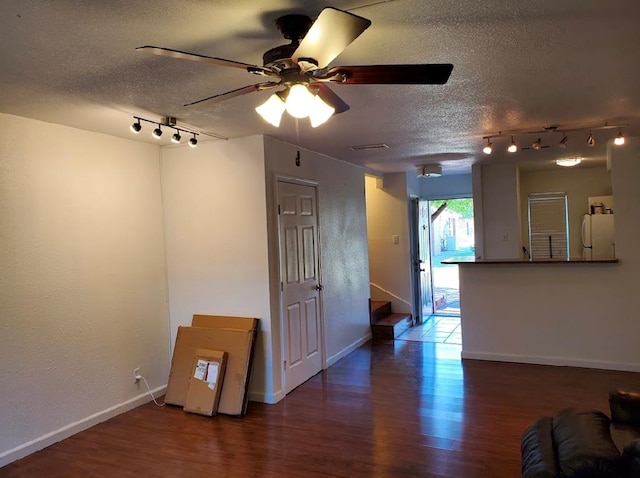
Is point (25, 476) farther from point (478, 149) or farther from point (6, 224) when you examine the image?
point (478, 149)

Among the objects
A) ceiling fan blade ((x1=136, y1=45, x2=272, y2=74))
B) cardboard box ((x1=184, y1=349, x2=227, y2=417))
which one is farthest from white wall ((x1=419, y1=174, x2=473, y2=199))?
ceiling fan blade ((x1=136, y1=45, x2=272, y2=74))

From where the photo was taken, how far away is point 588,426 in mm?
2197

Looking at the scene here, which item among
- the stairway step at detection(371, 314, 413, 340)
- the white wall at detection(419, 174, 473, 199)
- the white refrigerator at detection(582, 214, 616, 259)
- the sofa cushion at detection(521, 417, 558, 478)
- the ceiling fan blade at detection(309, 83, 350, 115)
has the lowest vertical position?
the stairway step at detection(371, 314, 413, 340)

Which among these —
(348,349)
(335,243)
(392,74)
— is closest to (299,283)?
(335,243)

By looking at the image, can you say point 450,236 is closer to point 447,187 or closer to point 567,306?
point 447,187

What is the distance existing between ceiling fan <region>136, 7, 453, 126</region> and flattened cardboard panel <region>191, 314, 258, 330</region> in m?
2.37

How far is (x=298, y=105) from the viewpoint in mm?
1863

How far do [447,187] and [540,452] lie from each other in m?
5.96

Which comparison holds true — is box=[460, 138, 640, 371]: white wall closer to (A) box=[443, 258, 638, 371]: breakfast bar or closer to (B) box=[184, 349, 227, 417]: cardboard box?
(A) box=[443, 258, 638, 371]: breakfast bar

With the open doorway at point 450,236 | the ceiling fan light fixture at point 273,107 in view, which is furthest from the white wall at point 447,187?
the ceiling fan light fixture at point 273,107

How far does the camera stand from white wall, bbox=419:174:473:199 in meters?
7.57

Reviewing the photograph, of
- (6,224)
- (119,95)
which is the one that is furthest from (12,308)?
(119,95)

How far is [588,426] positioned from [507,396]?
1.90 m

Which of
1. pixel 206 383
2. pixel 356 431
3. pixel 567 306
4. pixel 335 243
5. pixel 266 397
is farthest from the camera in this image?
pixel 335 243
